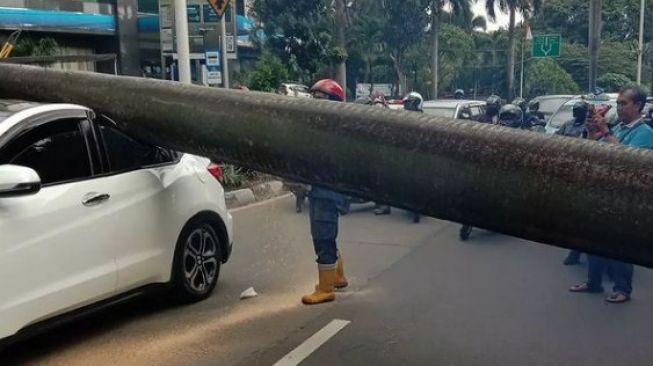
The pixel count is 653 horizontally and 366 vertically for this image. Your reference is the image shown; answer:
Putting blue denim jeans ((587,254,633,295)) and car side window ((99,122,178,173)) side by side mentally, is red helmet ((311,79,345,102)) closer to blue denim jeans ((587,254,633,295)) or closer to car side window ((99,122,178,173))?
car side window ((99,122,178,173))

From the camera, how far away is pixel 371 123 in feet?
12.2

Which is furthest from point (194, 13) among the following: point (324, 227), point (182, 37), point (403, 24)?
point (403, 24)

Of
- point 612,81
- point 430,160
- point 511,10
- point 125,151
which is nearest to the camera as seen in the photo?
point 430,160

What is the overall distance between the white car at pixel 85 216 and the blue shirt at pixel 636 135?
303 cm

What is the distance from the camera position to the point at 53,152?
4.29 meters

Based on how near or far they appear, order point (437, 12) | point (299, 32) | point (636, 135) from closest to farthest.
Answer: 1. point (636, 135)
2. point (299, 32)
3. point (437, 12)

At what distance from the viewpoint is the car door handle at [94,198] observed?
14.1 feet

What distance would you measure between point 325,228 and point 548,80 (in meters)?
42.0

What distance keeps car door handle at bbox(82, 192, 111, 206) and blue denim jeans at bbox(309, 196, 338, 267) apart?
1612 mm

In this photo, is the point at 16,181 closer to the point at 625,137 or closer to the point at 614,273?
the point at 625,137

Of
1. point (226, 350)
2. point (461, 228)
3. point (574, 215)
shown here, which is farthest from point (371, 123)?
point (461, 228)

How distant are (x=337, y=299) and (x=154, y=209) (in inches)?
61.1

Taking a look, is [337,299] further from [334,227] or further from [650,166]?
[650,166]

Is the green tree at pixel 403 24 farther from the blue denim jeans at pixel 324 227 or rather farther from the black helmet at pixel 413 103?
the blue denim jeans at pixel 324 227
